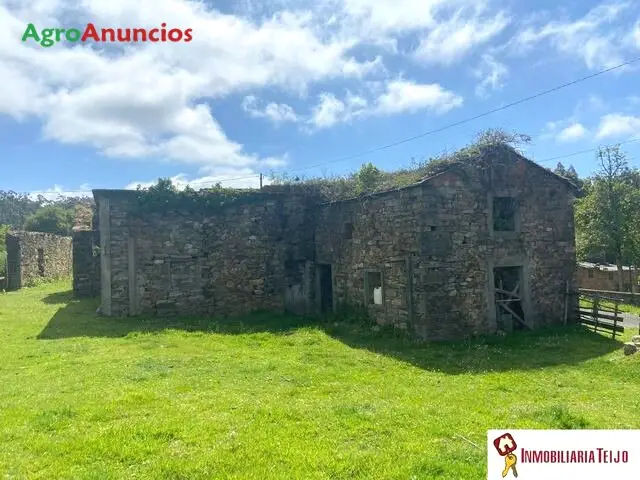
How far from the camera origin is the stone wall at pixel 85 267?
2300cm

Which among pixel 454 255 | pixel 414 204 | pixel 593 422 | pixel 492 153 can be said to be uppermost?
pixel 492 153

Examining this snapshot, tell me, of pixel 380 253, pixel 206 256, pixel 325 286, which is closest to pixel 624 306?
pixel 325 286

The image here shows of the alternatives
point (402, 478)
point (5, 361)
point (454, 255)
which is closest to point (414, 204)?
point (454, 255)

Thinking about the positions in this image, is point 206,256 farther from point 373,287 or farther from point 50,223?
point 50,223

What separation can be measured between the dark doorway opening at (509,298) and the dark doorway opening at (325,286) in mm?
5784

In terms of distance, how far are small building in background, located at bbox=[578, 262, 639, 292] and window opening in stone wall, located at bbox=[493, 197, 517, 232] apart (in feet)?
46.9

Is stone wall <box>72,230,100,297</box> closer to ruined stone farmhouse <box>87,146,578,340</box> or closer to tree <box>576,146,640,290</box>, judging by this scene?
ruined stone farmhouse <box>87,146,578,340</box>

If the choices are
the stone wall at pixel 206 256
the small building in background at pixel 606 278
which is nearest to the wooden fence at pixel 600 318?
the stone wall at pixel 206 256

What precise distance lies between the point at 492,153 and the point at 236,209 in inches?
336

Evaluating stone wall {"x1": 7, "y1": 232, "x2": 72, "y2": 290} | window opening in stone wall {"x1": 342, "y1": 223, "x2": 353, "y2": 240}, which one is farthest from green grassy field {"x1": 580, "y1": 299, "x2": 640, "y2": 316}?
stone wall {"x1": 7, "y1": 232, "x2": 72, "y2": 290}

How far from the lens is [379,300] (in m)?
14.1

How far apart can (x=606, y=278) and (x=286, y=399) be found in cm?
2547

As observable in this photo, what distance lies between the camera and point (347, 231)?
15.7 metres

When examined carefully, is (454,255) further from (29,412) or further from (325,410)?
(29,412)
